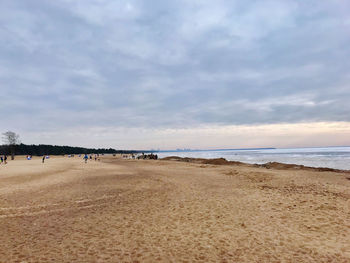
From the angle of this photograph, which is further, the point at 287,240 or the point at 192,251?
the point at 287,240

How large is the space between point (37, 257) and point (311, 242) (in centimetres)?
947

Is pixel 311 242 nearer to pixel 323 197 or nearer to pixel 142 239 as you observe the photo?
pixel 142 239

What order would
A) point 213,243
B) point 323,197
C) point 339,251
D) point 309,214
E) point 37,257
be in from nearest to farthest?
point 37,257 < point 339,251 < point 213,243 < point 309,214 < point 323,197

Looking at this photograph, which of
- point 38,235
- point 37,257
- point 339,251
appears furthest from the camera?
point 38,235

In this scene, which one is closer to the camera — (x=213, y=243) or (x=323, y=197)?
(x=213, y=243)

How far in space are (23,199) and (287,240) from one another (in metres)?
15.9

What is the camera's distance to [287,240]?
7.73 metres

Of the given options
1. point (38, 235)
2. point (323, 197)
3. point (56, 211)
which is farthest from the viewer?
point (323, 197)

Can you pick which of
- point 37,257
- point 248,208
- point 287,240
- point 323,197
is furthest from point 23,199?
point 323,197

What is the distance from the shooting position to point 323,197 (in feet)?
45.1

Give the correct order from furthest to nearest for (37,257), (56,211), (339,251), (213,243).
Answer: (56,211)
(213,243)
(339,251)
(37,257)

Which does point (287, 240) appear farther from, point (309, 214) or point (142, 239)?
point (142, 239)

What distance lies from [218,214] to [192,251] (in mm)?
4237

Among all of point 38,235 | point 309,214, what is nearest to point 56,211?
point 38,235
